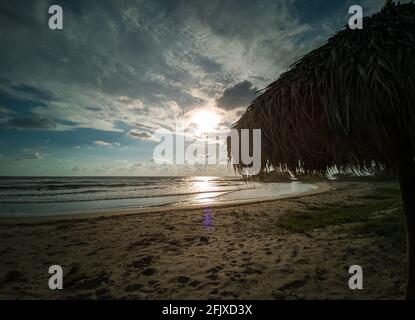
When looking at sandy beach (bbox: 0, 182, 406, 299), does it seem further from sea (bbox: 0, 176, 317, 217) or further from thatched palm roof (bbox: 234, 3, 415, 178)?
thatched palm roof (bbox: 234, 3, 415, 178)

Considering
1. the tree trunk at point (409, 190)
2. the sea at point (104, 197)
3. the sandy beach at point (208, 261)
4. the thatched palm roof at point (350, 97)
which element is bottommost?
the sea at point (104, 197)

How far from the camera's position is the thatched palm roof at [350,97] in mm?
1790

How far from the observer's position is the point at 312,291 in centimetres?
360

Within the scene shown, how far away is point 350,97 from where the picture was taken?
185 centimetres

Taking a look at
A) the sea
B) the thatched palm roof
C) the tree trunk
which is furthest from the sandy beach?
the thatched palm roof

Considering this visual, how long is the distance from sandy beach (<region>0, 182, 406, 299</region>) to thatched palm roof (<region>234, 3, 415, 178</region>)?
249cm

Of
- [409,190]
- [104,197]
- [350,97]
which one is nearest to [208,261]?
[409,190]

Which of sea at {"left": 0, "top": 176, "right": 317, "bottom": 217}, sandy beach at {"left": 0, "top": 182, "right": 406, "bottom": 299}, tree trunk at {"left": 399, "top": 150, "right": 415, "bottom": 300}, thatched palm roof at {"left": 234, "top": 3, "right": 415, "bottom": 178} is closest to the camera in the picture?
thatched palm roof at {"left": 234, "top": 3, "right": 415, "bottom": 178}

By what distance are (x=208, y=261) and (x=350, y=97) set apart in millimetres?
4366

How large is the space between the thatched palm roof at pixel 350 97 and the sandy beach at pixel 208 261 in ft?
8.16

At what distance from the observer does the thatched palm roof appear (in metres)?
1.79

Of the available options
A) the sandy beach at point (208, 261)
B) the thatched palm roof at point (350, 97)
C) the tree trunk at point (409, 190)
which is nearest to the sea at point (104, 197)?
the thatched palm roof at point (350, 97)

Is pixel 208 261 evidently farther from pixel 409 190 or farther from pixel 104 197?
pixel 104 197

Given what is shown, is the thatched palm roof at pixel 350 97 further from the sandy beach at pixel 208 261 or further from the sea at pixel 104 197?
the sandy beach at pixel 208 261
